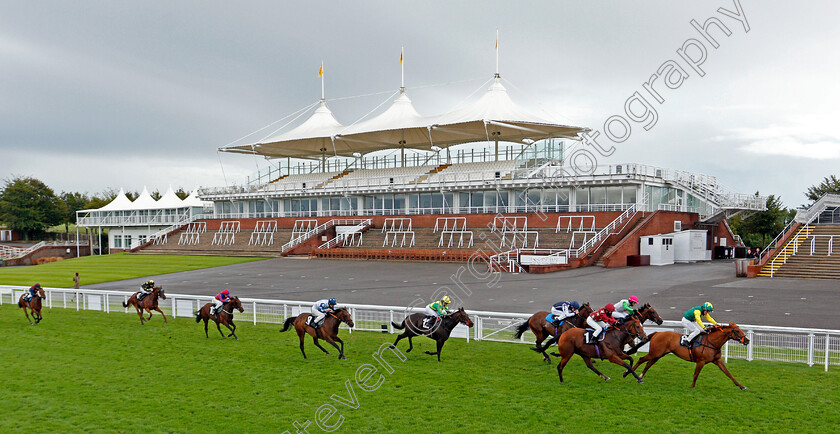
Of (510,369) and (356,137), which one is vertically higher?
(356,137)

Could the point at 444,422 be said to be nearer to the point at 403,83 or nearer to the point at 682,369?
the point at 682,369

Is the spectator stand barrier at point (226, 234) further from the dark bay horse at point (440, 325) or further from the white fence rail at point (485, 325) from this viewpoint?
the dark bay horse at point (440, 325)

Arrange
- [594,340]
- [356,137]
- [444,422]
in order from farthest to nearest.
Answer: [356,137] → [594,340] → [444,422]

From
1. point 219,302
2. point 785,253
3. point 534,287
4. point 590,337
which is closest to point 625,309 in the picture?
point 590,337

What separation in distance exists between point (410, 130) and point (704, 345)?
2015 inches

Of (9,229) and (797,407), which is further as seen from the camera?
(9,229)

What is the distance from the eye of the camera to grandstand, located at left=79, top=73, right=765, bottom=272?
1580 inches

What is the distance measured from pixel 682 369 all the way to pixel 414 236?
1396 inches

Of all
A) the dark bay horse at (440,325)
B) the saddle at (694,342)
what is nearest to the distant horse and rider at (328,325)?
the dark bay horse at (440,325)

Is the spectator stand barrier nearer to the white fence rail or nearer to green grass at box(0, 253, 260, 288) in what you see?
green grass at box(0, 253, 260, 288)

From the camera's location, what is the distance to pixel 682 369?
37.5 ft

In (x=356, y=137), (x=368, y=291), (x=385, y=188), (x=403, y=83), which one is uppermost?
(x=403, y=83)

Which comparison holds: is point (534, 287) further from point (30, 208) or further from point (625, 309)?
point (30, 208)

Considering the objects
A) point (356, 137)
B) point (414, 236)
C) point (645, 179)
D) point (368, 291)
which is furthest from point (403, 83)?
point (368, 291)
